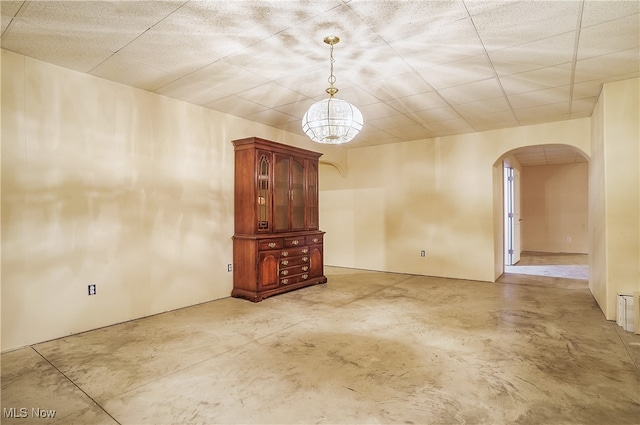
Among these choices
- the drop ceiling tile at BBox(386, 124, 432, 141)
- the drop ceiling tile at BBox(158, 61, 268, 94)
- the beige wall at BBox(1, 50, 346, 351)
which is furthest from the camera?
the drop ceiling tile at BBox(386, 124, 432, 141)

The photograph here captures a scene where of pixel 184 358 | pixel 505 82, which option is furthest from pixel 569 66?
pixel 184 358

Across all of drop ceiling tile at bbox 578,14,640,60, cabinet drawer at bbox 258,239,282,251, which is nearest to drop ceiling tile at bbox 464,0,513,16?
drop ceiling tile at bbox 578,14,640,60

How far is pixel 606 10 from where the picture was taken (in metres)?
2.23

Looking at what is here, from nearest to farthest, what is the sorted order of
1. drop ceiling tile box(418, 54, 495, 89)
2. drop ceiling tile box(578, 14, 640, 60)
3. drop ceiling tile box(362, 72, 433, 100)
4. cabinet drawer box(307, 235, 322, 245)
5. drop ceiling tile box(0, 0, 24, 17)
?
drop ceiling tile box(0, 0, 24, 17), drop ceiling tile box(578, 14, 640, 60), drop ceiling tile box(418, 54, 495, 89), drop ceiling tile box(362, 72, 433, 100), cabinet drawer box(307, 235, 322, 245)

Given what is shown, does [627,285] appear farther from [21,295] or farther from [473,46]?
[21,295]

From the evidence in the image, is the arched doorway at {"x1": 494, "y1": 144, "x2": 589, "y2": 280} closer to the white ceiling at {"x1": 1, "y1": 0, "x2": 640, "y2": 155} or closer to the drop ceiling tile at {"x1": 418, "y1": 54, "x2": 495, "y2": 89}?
the white ceiling at {"x1": 1, "y1": 0, "x2": 640, "y2": 155}

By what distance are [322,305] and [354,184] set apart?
3.38m

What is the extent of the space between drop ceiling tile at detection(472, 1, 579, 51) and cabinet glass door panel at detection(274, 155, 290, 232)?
2.91 meters

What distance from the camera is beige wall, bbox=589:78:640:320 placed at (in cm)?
342

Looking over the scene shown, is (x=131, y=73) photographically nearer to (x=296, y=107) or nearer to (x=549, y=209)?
(x=296, y=107)

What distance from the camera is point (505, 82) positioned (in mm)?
3508

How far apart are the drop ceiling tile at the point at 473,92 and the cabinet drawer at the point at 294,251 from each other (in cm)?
277

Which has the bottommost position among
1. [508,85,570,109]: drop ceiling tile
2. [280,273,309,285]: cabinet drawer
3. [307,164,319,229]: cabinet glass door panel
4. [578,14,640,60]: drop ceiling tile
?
[280,273,309,285]: cabinet drawer

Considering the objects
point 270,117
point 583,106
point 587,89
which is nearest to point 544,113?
point 583,106
